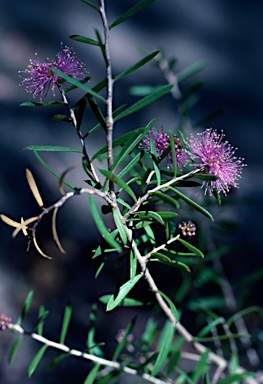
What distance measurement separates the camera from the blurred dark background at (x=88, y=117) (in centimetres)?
143

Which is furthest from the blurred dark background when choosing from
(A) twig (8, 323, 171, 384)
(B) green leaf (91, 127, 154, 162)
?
(B) green leaf (91, 127, 154, 162)

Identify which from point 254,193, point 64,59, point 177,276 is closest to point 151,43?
point 254,193

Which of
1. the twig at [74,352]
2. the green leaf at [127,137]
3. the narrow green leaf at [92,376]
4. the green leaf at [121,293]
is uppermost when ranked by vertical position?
the green leaf at [127,137]

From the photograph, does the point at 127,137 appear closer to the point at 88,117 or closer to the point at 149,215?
the point at 149,215

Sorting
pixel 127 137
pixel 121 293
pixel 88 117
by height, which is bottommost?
pixel 121 293

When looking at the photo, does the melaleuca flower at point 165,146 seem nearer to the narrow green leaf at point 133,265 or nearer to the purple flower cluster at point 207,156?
the purple flower cluster at point 207,156

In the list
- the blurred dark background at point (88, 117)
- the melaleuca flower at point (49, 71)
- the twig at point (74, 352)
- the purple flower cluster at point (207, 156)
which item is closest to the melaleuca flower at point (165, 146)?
the purple flower cluster at point (207, 156)

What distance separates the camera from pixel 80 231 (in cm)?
156

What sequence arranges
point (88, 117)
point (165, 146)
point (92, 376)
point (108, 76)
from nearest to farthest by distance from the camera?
point (108, 76)
point (165, 146)
point (92, 376)
point (88, 117)

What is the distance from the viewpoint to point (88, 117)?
66.9 inches

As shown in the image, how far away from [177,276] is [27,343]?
1.55ft

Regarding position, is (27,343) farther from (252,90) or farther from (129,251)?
(252,90)

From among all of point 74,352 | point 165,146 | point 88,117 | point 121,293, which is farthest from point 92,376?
point 88,117

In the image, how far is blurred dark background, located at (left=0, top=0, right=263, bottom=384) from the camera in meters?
1.43
